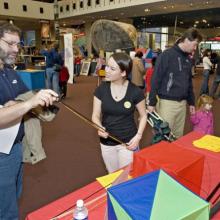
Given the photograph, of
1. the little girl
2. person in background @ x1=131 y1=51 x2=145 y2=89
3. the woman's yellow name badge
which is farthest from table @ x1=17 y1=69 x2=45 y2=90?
the woman's yellow name badge

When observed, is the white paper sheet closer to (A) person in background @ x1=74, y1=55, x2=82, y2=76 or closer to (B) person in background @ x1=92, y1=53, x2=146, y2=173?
(B) person in background @ x1=92, y1=53, x2=146, y2=173

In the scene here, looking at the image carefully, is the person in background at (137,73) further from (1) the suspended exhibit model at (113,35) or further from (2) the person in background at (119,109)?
(2) the person in background at (119,109)

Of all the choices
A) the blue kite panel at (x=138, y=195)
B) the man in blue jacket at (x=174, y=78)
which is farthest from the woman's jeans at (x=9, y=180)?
the man in blue jacket at (x=174, y=78)

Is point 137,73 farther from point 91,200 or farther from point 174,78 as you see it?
point 91,200

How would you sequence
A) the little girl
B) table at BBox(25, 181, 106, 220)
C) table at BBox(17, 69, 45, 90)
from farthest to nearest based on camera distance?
1. table at BBox(17, 69, 45, 90)
2. the little girl
3. table at BBox(25, 181, 106, 220)

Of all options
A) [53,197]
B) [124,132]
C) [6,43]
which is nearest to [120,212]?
[6,43]

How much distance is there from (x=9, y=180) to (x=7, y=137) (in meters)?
0.28

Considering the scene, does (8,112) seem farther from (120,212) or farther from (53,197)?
(53,197)

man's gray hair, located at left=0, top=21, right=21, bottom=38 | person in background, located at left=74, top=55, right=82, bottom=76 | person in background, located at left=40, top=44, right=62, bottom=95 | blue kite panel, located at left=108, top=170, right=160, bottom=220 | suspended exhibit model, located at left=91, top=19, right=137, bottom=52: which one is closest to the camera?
blue kite panel, located at left=108, top=170, right=160, bottom=220

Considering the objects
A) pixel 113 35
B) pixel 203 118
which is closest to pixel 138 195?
pixel 203 118

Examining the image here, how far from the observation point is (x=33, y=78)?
7395mm

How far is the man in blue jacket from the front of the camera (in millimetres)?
2596

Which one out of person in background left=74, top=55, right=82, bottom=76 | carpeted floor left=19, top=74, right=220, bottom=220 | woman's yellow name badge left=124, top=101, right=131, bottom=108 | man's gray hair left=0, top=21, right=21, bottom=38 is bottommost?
carpeted floor left=19, top=74, right=220, bottom=220

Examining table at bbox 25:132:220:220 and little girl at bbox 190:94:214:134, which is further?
little girl at bbox 190:94:214:134
